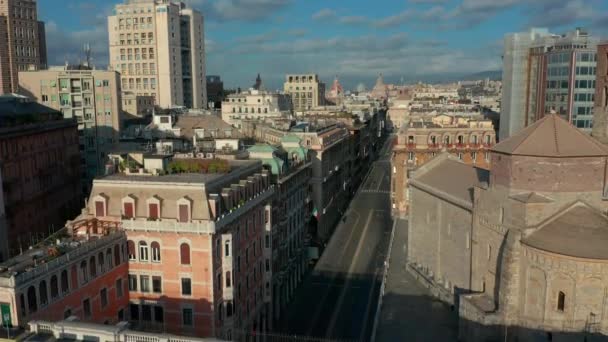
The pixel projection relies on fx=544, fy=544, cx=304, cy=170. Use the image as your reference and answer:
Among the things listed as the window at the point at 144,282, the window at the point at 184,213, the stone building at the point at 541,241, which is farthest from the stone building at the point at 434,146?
the window at the point at 144,282

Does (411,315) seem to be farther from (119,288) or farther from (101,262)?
(101,262)

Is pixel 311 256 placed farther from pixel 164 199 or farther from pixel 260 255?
pixel 164 199

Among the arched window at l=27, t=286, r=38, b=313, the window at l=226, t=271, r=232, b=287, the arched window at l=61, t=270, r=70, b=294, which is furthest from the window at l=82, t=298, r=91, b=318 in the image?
the window at l=226, t=271, r=232, b=287

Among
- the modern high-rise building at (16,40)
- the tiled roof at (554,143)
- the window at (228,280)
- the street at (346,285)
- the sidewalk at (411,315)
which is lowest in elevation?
the street at (346,285)

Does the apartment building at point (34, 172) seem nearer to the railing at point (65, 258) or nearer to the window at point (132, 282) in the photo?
the window at point (132, 282)

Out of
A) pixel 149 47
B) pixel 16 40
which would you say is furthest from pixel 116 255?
pixel 149 47
